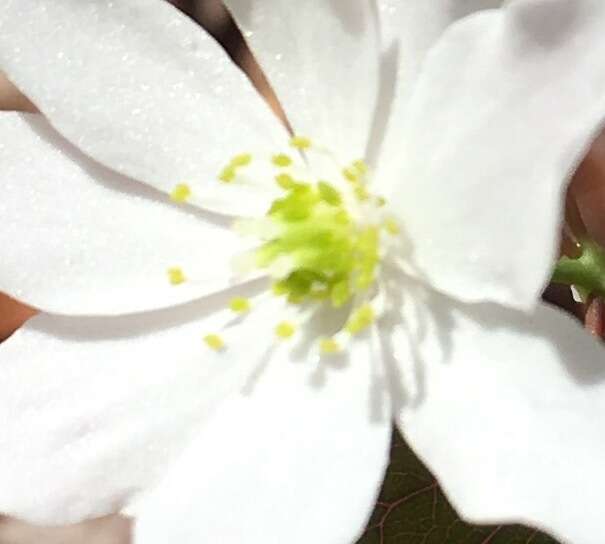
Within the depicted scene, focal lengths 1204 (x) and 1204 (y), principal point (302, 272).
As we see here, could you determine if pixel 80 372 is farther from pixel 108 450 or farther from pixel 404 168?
pixel 404 168

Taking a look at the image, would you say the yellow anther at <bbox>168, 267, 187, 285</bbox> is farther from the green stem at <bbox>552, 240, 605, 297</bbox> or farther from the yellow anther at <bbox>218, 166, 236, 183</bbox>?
the green stem at <bbox>552, 240, 605, 297</bbox>

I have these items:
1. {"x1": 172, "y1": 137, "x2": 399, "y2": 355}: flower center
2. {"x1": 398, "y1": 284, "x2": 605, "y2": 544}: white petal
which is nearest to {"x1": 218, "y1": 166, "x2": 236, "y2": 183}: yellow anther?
{"x1": 172, "y1": 137, "x2": 399, "y2": 355}: flower center

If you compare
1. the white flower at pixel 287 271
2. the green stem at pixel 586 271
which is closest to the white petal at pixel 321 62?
the white flower at pixel 287 271

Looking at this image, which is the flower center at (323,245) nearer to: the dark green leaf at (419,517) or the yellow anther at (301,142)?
the yellow anther at (301,142)

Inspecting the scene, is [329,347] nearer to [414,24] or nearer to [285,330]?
[285,330]

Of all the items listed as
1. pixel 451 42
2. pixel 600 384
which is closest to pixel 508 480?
pixel 600 384

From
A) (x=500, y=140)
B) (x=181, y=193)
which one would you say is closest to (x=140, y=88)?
(x=181, y=193)
